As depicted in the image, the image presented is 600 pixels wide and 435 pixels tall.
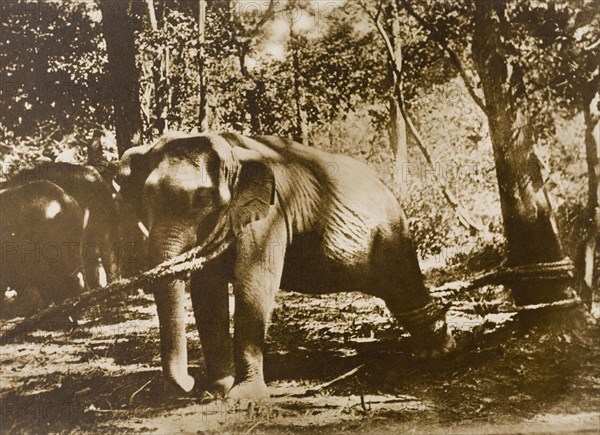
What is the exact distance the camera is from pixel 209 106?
10.2ft

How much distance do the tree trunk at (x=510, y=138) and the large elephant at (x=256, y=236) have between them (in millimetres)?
572

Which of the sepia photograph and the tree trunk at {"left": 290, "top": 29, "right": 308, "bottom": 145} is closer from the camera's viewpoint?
the sepia photograph

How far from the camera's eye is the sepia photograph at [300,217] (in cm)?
298

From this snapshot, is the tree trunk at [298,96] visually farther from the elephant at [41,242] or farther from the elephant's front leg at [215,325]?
the elephant at [41,242]

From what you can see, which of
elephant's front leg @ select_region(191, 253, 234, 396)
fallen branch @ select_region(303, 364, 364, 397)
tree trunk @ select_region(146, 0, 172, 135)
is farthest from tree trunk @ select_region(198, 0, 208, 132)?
fallen branch @ select_region(303, 364, 364, 397)

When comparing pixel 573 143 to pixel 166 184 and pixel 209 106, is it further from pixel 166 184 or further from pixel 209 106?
pixel 166 184

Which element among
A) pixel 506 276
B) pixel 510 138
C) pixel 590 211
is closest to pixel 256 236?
pixel 506 276

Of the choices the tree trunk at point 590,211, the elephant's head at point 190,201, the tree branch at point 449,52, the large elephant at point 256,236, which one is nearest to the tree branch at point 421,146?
the tree branch at point 449,52

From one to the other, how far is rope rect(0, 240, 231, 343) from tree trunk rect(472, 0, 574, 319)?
1.49 metres

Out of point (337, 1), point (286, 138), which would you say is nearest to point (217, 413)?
point (286, 138)

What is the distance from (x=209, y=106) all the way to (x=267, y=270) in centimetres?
89

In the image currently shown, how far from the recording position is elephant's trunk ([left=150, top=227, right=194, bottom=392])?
9.61 ft

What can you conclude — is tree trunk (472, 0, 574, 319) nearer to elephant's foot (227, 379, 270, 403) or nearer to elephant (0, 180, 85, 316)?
elephant's foot (227, 379, 270, 403)

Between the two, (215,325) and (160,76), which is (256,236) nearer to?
(215,325)
